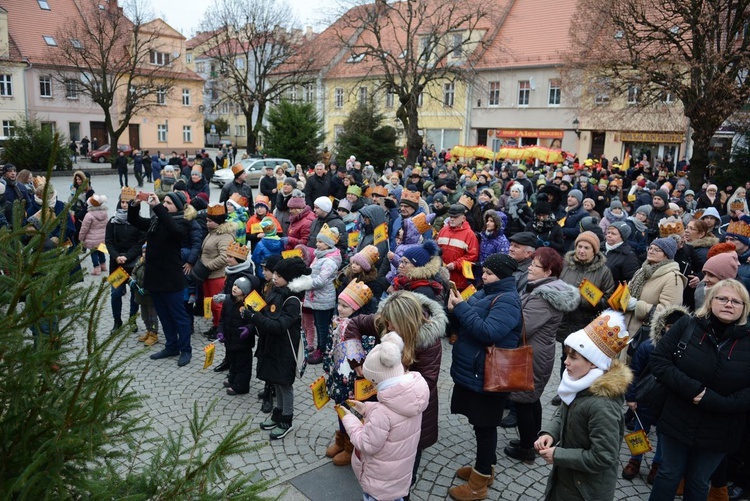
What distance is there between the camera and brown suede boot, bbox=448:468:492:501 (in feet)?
14.1

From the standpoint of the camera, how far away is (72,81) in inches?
1340

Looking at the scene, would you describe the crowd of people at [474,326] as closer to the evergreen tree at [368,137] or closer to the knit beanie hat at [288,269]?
the knit beanie hat at [288,269]

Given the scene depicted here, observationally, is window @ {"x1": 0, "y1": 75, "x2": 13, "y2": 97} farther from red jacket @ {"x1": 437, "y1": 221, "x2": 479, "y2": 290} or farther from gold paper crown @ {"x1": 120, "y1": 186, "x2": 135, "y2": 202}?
red jacket @ {"x1": 437, "y1": 221, "x2": 479, "y2": 290}

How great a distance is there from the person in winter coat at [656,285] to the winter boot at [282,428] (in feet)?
10.8

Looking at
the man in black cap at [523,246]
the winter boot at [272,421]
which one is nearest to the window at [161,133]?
the winter boot at [272,421]

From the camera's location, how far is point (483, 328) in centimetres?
405

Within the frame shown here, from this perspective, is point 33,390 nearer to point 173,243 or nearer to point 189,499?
point 189,499

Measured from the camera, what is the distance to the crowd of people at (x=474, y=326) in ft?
11.3

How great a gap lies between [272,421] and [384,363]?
236 cm

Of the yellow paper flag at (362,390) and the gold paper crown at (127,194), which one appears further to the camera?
the gold paper crown at (127,194)

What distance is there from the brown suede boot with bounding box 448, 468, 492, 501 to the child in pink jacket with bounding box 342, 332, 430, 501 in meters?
0.83

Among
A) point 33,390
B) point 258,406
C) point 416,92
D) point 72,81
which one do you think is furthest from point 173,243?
point 72,81

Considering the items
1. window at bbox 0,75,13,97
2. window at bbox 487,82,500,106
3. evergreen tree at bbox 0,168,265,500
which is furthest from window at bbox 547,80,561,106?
window at bbox 0,75,13,97

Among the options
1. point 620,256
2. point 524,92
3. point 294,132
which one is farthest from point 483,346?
point 524,92
